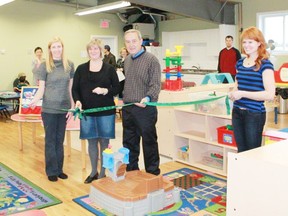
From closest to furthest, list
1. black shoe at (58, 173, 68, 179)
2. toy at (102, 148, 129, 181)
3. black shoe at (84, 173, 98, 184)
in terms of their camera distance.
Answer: toy at (102, 148, 129, 181) → black shoe at (84, 173, 98, 184) → black shoe at (58, 173, 68, 179)

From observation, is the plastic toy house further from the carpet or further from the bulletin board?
the carpet

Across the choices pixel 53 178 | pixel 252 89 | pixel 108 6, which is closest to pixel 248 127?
pixel 252 89

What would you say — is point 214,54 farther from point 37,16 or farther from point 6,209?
point 6,209

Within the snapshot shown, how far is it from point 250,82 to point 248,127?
1.10ft

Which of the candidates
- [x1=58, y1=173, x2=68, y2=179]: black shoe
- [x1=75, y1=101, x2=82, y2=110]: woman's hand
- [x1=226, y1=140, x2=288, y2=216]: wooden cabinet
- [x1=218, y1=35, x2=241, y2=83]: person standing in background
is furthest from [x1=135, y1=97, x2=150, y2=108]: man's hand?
[x1=218, y1=35, x2=241, y2=83]: person standing in background

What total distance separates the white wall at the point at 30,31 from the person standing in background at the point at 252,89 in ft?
24.0

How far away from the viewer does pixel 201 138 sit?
410 cm

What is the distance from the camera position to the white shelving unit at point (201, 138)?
156 inches

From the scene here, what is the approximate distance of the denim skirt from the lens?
3.45 metres

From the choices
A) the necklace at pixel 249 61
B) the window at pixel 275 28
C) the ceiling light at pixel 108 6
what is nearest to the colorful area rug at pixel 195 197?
the necklace at pixel 249 61

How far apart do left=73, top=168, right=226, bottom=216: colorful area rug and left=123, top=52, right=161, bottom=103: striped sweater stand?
94cm

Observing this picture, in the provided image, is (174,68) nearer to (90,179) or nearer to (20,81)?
(90,179)

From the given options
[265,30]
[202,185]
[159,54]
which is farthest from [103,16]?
[202,185]

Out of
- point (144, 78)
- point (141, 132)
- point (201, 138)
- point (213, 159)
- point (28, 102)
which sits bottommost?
point (213, 159)
